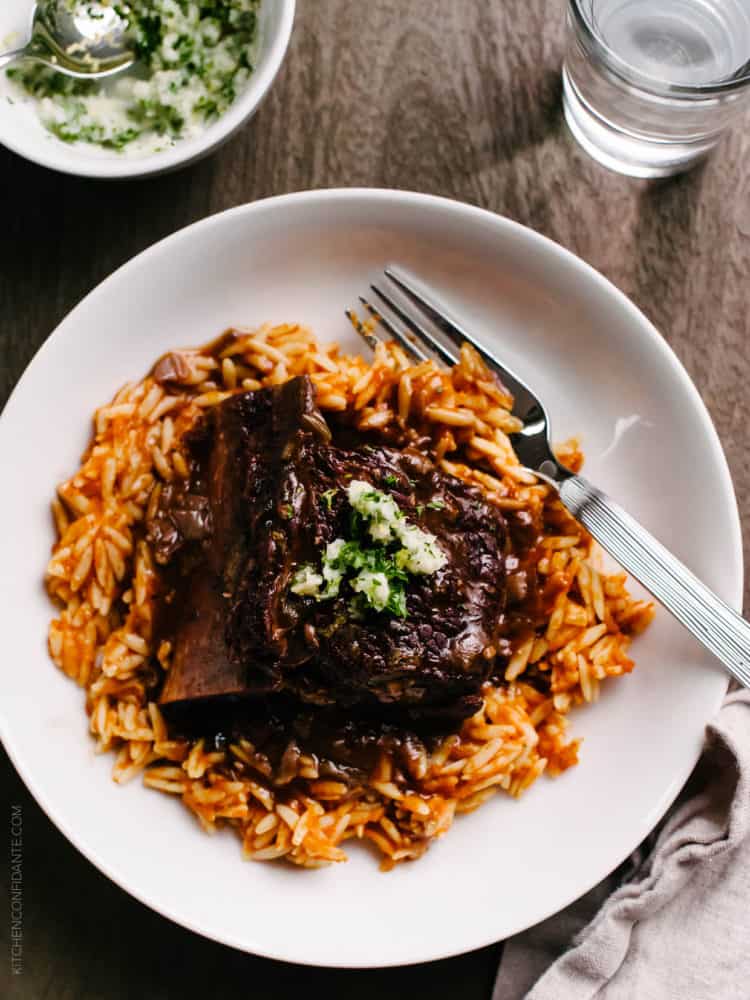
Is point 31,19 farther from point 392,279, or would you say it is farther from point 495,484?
point 495,484

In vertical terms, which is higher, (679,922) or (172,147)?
(172,147)

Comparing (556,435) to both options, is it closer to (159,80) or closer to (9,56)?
(159,80)

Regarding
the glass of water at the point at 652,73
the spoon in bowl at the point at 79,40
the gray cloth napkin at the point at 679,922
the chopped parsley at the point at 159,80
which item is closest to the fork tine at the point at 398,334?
the chopped parsley at the point at 159,80

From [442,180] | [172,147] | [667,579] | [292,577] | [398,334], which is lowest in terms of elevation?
[667,579]

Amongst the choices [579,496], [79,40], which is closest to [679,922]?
[579,496]

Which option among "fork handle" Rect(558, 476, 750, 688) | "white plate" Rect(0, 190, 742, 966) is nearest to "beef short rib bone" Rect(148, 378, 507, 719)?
"fork handle" Rect(558, 476, 750, 688)

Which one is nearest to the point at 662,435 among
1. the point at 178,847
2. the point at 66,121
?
the point at 178,847

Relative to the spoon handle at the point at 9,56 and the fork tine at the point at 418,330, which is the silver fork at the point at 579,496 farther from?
the spoon handle at the point at 9,56
